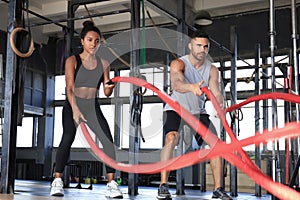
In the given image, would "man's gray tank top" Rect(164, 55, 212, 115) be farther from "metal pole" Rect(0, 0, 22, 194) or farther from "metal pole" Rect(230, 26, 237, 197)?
"metal pole" Rect(230, 26, 237, 197)

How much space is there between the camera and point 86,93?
11.0 feet

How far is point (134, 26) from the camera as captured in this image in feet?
13.5

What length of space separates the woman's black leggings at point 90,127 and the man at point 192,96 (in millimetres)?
408

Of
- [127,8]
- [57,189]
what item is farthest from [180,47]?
[127,8]

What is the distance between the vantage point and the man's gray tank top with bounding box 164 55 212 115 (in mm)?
3348

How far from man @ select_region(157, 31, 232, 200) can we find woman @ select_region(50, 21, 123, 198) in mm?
405

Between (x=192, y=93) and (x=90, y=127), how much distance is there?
2.64ft

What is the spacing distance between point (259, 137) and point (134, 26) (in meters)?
3.05

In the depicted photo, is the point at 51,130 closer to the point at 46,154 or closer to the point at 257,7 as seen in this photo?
the point at 46,154

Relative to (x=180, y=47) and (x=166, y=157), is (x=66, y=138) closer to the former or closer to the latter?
(x=166, y=157)

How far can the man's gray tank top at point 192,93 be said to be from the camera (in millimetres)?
3348

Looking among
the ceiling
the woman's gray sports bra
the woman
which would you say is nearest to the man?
the woman

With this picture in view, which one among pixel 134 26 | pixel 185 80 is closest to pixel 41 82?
pixel 134 26

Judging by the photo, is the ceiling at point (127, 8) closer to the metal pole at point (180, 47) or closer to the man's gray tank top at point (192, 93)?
the metal pole at point (180, 47)
